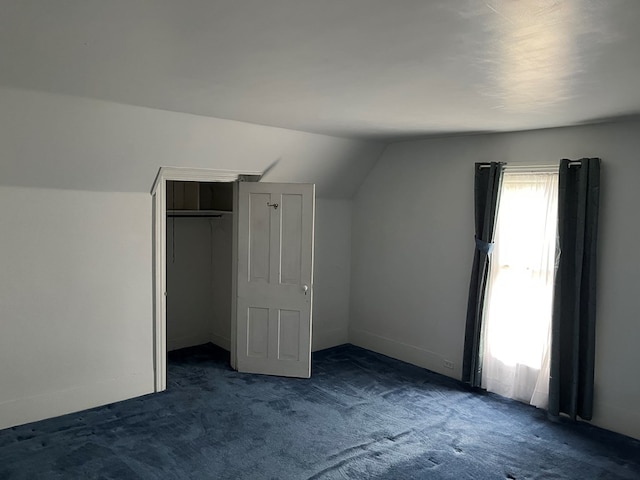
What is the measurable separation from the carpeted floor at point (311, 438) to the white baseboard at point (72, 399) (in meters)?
0.08

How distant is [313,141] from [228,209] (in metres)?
1.38

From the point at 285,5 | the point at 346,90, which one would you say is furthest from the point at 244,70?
the point at 285,5

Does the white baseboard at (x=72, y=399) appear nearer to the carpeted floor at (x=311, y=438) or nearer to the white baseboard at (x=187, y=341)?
the carpeted floor at (x=311, y=438)

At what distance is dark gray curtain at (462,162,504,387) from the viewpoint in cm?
455

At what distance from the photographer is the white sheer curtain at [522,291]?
4293mm

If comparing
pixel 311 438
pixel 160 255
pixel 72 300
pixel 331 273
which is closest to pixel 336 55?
pixel 311 438

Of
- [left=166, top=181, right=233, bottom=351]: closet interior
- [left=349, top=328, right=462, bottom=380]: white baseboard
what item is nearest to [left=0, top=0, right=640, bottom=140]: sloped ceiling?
[left=166, top=181, right=233, bottom=351]: closet interior

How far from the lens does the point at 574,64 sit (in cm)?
224

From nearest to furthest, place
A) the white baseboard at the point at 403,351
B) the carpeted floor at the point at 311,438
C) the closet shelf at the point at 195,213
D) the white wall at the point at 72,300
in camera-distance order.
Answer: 1. the carpeted floor at the point at 311,438
2. the white wall at the point at 72,300
3. the white baseboard at the point at 403,351
4. the closet shelf at the point at 195,213

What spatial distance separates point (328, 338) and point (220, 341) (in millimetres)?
1255

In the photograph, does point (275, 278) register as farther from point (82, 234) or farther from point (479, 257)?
point (479, 257)

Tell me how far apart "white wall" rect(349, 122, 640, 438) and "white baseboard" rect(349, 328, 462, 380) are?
0.04 feet

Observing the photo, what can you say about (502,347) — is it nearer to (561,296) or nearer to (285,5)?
(561,296)

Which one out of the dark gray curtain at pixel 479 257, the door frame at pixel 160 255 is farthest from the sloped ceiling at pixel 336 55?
the dark gray curtain at pixel 479 257
